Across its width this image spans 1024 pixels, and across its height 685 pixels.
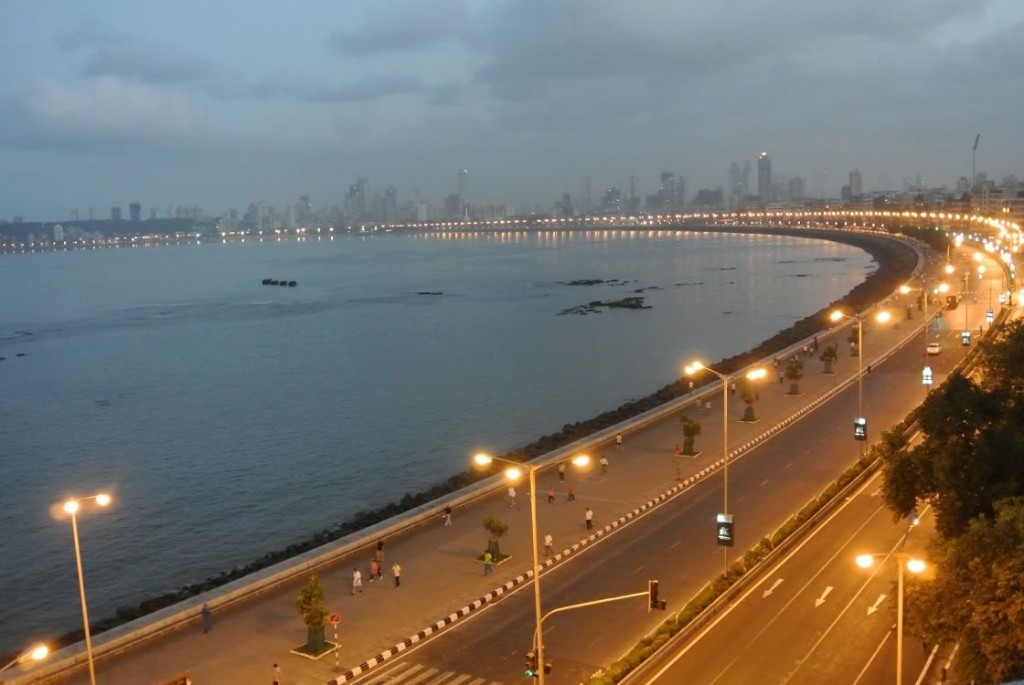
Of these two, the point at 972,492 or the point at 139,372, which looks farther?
the point at 139,372

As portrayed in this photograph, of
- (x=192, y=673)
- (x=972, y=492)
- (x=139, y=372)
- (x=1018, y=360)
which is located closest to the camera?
(x=192, y=673)

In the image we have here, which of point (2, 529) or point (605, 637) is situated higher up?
point (605, 637)

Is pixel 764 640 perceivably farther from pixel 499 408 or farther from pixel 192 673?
pixel 499 408

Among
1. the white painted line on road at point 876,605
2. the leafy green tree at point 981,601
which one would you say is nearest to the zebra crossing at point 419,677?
the leafy green tree at point 981,601

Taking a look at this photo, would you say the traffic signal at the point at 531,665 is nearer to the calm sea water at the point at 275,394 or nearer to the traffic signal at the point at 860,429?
the calm sea water at the point at 275,394

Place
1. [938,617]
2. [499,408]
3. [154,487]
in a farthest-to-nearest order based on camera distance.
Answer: [499,408] → [154,487] → [938,617]

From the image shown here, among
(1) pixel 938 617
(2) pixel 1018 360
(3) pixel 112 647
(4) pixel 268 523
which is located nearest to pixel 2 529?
(4) pixel 268 523

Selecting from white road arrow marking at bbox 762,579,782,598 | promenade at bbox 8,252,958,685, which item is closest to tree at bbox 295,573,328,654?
promenade at bbox 8,252,958,685
